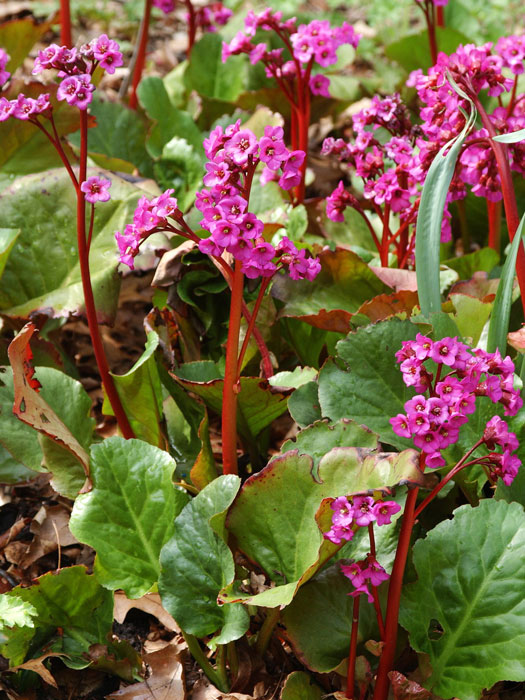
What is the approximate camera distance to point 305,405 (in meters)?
1.69

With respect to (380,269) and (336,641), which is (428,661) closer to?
(336,641)

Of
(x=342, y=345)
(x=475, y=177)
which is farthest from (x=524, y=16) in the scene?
(x=342, y=345)

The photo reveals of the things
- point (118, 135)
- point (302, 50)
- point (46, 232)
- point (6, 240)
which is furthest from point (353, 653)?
point (118, 135)

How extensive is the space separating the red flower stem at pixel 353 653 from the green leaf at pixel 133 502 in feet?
1.36

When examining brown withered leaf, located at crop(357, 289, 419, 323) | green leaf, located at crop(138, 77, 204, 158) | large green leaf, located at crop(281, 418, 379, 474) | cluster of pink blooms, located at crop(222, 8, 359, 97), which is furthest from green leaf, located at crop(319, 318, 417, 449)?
green leaf, located at crop(138, 77, 204, 158)

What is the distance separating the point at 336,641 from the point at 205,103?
2.00m

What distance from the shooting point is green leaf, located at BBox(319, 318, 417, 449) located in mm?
1598

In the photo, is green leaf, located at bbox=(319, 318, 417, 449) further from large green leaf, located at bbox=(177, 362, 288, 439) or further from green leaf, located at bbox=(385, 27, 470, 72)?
green leaf, located at bbox=(385, 27, 470, 72)

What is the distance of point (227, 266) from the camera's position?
144 centimetres

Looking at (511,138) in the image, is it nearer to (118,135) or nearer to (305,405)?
(305,405)

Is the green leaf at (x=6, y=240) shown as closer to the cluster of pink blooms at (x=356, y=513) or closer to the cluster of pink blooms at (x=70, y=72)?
the cluster of pink blooms at (x=70, y=72)

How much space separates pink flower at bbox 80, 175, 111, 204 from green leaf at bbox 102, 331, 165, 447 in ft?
1.09

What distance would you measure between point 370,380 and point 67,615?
2.56 ft

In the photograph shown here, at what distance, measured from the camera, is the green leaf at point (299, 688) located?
1.42 metres
